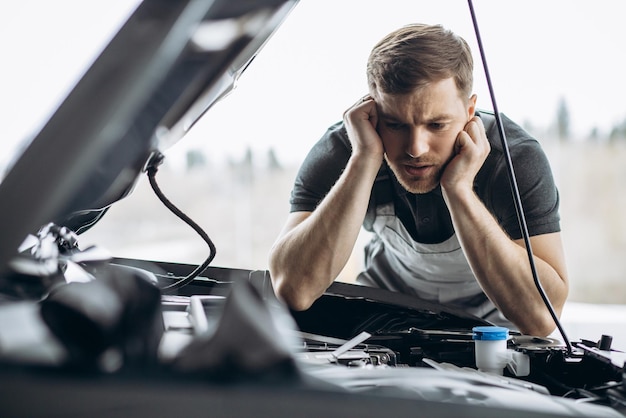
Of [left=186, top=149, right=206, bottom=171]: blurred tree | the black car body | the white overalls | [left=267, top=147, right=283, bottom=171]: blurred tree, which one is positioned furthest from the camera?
[left=186, top=149, right=206, bottom=171]: blurred tree

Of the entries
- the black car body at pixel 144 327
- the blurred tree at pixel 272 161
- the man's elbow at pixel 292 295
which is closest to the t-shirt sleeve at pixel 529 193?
the man's elbow at pixel 292 295

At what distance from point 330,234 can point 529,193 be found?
472mm

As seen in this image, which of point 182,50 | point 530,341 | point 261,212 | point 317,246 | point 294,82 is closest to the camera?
point 182,50

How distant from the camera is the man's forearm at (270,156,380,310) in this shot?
4.50ft

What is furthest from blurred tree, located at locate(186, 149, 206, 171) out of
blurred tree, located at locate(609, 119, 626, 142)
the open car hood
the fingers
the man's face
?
the open car hood

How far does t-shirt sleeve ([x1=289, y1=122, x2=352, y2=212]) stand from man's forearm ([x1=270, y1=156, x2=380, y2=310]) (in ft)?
0.45

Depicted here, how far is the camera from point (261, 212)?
240 inches

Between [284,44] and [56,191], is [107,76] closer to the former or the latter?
[56,191]

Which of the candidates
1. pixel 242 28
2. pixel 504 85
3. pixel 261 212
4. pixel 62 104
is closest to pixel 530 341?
pixel 242 28

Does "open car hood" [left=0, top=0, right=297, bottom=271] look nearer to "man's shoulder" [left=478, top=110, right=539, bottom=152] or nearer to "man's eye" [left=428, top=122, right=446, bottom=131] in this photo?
"man's eye" [left=428, top=122, right=446, bottom=131]

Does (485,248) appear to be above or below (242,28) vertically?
below

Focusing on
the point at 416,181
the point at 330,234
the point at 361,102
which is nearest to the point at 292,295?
the point at 330,234

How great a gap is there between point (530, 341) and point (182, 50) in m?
0.64

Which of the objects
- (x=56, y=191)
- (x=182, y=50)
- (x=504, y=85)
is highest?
(x=504, y=85)
